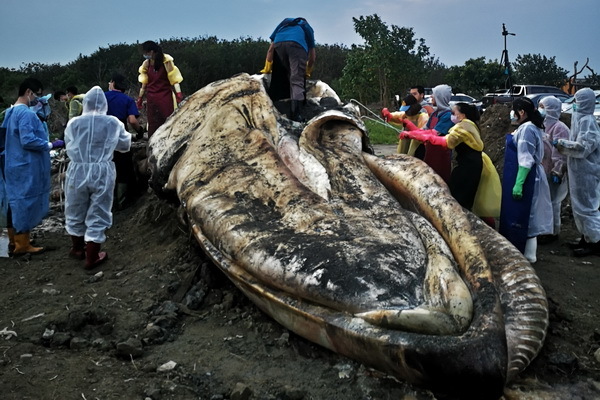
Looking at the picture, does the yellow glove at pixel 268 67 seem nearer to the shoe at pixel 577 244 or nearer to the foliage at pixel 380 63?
the shoe at pixel 577 244

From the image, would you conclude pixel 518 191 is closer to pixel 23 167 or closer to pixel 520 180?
pixel 520 180

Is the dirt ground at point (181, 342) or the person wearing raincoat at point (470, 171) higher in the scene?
the person wearing raincoat at point (470, 171)

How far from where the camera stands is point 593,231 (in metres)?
6.95

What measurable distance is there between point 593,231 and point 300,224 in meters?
4.39

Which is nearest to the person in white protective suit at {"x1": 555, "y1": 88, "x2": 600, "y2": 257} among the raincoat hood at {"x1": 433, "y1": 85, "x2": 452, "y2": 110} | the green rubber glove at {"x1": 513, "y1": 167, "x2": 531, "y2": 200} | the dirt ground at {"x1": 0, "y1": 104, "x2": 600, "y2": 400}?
the dirt ground at {"x1": 0, "y1": 104, "x2": 600, "y2": 400}

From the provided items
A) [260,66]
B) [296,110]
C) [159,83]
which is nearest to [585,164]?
[296,110]

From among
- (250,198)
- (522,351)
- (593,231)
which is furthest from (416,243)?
(593,231)

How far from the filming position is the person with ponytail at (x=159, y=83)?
8.44 metres

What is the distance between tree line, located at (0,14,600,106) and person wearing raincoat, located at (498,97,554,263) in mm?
19618

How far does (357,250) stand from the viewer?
3779 millimetres

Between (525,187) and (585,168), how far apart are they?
135cm

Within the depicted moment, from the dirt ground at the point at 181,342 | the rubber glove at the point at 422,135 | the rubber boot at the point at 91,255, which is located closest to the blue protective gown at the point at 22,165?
the dirt ground at the point at 181,342

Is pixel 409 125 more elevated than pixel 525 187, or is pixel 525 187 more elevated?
pixel 409 125

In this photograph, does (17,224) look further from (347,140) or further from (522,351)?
(522,351)
